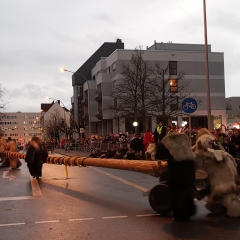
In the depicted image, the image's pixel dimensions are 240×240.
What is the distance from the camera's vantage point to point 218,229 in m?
7.04

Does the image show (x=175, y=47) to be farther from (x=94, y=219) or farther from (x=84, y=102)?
(x=94, y=219)

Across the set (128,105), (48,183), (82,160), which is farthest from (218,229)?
(128,105)

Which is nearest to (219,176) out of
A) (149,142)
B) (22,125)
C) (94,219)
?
(94,219)

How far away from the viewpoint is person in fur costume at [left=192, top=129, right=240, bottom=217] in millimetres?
7762

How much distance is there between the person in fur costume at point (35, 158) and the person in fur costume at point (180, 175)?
8.06 meters

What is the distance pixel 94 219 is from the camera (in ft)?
26.1

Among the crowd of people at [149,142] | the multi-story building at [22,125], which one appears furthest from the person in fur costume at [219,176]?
the multi-story building at [22,125]

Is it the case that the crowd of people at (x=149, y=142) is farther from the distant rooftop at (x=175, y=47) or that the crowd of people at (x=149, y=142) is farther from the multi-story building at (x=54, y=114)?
the multi-story building at (x=54, y=114)

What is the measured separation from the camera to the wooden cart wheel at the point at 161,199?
8.08 metres

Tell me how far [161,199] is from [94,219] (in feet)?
4.43

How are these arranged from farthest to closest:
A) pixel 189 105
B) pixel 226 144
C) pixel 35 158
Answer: pixel 226 144 < pixel 189 105 < pixel 35 158

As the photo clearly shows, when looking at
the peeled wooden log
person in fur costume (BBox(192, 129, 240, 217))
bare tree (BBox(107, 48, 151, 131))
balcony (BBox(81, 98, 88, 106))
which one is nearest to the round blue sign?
the peeled wooden log

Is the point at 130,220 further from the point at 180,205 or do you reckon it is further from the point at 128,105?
the point at 128,105

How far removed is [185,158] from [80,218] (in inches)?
91.1
